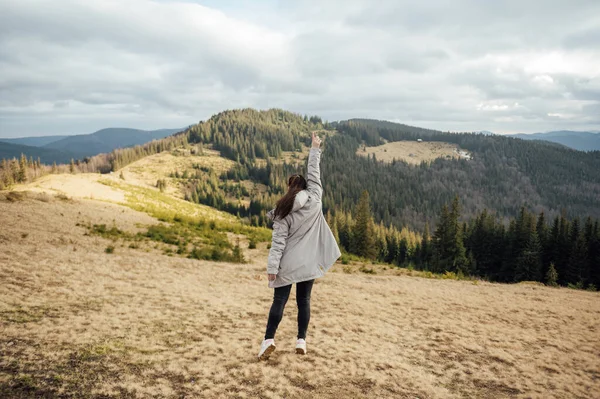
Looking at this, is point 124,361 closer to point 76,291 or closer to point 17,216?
point 76,291

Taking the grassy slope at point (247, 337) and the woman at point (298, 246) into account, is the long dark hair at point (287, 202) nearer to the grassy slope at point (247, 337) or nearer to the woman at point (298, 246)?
the woman at point (298, 246)

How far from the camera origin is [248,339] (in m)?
7.21

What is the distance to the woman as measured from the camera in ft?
18.9

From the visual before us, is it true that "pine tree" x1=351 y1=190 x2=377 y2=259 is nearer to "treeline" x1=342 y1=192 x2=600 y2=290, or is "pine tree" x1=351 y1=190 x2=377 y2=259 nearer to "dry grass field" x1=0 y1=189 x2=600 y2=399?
"treeline" x1=342 y1=192 x2=600 y2=290

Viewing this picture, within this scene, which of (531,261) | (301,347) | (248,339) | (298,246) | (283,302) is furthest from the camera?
(531,261)

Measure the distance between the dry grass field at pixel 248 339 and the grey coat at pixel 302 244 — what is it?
182 cm

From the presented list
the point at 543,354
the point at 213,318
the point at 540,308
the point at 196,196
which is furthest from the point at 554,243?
the point at 196,196

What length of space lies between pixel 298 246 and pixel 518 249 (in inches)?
2702

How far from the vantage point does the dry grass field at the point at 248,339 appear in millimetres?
5234

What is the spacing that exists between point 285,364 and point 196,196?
143 m

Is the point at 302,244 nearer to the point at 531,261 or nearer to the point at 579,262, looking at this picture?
the point at 531,261

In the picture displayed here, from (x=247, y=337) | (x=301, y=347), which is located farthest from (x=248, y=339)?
(x=301, y=347)

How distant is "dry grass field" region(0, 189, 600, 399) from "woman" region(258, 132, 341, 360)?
1173 millimetres

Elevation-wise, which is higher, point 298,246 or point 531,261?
point 298,246
